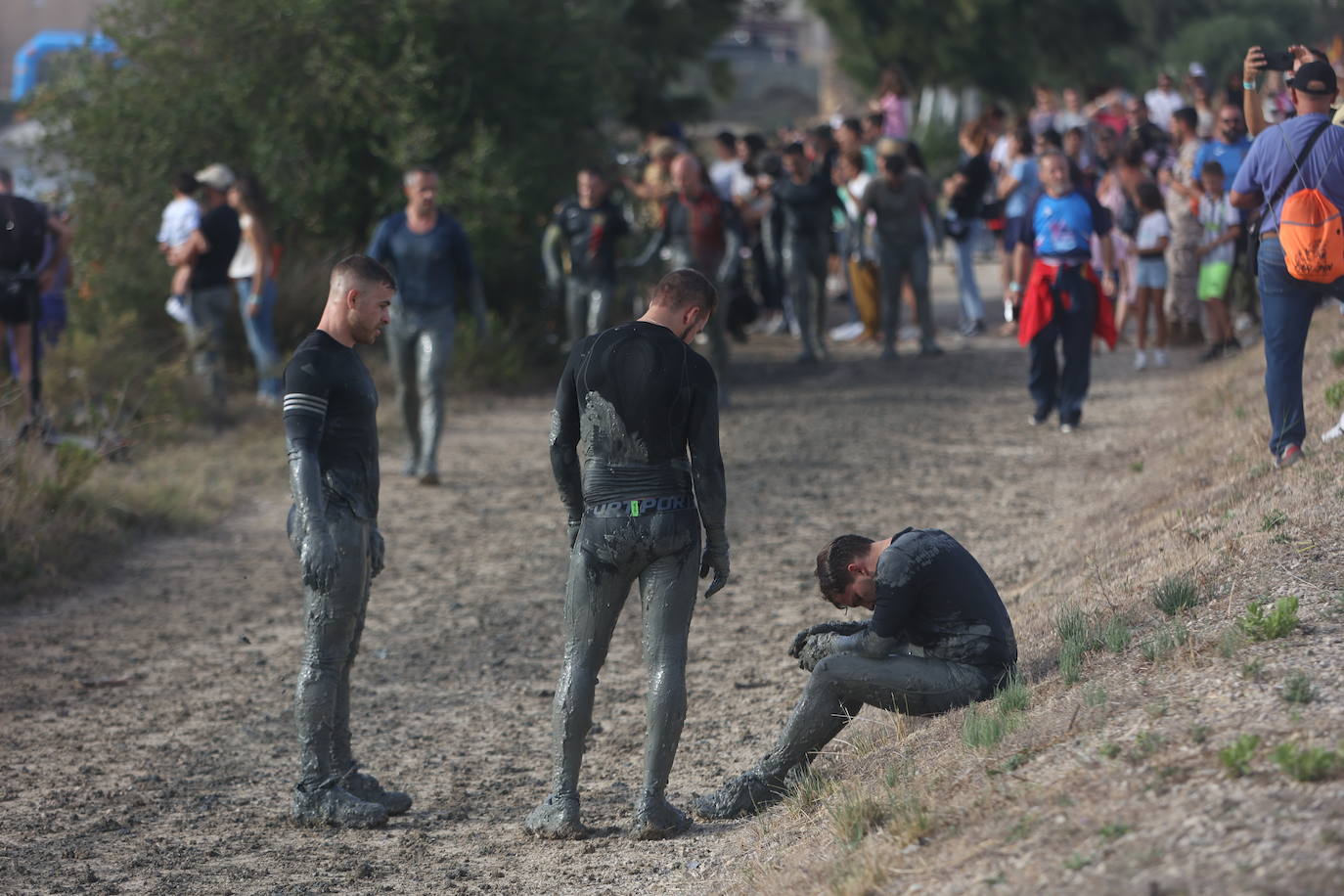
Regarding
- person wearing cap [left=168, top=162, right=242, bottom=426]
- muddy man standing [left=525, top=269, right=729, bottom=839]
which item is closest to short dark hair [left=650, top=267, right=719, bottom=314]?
muddy man standing [left=525, top=269, right=729, bottom=839]

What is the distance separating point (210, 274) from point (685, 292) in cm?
921

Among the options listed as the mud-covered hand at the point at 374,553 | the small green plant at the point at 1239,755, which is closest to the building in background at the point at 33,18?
the mud-covered hand at the point at 374,553

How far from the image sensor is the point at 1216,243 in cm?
1345

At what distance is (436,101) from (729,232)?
10.1 ft

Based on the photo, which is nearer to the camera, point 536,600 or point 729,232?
point 536,600

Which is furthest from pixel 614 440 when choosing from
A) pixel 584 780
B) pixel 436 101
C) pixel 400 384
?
→ pixel 436 101

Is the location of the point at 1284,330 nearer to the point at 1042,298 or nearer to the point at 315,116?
the point at 1042,298

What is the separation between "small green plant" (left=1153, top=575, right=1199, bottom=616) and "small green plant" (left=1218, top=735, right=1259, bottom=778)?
1.46 meters

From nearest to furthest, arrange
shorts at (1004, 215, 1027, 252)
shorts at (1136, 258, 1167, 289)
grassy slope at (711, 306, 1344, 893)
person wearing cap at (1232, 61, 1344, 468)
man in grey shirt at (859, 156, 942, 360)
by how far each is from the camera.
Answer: grassy slope at (711, 306, 1344, 893) → person wearing cap at (1232, 61, 1344, 468) → shorts at (1136, 258, 1167, 289) → man in grey shirt at (859, 156, 942, 360) → shorts at (1004, 215, 1027, 252)

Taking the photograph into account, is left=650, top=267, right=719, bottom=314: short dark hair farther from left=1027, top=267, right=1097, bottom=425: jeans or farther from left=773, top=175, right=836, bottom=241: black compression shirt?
left=773, top=175, right=836, bottom=241: black compression shirt

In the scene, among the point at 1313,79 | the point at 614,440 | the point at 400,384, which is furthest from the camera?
the point at 400,384

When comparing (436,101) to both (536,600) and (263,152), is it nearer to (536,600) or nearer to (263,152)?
(263,152)

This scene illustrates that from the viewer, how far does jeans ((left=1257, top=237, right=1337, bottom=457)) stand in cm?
721

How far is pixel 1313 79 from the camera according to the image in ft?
23.6
